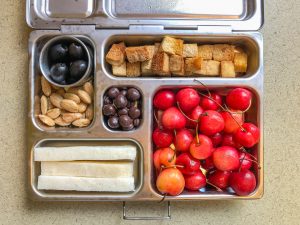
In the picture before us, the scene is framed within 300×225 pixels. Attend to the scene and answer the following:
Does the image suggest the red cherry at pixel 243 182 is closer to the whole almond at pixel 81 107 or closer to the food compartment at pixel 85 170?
the food compartment at pixel 85 170

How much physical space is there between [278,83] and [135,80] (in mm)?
372

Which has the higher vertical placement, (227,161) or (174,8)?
(174,8)

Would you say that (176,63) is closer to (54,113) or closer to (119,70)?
(119,70)

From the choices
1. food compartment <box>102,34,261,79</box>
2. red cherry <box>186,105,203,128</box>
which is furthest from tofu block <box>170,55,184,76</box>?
red cherry <box>186,105,203,128</box>

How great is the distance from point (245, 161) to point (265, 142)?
98 mm

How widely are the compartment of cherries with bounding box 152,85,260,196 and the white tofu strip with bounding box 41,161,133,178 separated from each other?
0.26 ft

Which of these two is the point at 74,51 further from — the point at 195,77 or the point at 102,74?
the point at 195,77

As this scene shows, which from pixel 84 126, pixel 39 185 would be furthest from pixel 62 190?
pixel 84 126

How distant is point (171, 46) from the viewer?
917mm

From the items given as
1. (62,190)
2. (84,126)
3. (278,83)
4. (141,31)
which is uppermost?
(141,31)

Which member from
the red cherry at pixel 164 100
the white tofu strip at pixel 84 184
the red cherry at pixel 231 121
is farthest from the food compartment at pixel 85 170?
the red cherry at pixel 231 121

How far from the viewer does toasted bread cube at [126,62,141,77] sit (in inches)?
37.1

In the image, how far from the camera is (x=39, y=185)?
0.92 metres

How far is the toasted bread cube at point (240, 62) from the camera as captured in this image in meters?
0.94
